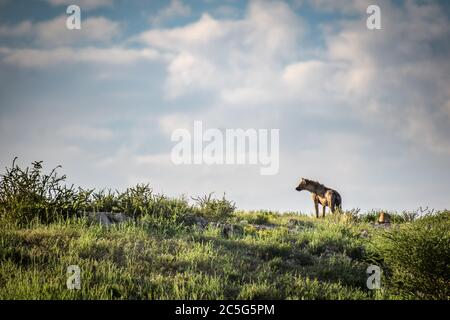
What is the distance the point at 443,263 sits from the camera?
9875 millimetres

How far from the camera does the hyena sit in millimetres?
21156

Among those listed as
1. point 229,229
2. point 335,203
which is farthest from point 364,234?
point 335,203

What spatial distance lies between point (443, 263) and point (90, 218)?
9.20 metres

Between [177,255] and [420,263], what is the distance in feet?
17.3

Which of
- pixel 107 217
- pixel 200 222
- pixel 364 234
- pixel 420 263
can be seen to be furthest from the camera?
pixel 364 234

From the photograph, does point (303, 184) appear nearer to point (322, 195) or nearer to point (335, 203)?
point (322, 195)

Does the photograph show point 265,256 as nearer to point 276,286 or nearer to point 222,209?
point 276,286

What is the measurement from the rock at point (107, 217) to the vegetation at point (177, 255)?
19 centimetres

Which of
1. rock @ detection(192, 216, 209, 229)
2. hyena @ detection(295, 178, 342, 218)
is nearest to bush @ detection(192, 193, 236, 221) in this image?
rock @ detection(192, 216, 209, 229)

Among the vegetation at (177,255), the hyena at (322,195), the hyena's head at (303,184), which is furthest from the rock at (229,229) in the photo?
the hyena's head at (303,184)

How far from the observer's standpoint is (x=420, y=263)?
9961 millimetres

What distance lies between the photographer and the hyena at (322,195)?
21.2 m

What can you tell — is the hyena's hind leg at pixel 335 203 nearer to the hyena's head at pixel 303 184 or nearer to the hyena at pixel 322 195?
the hyena at pixel 322 195
